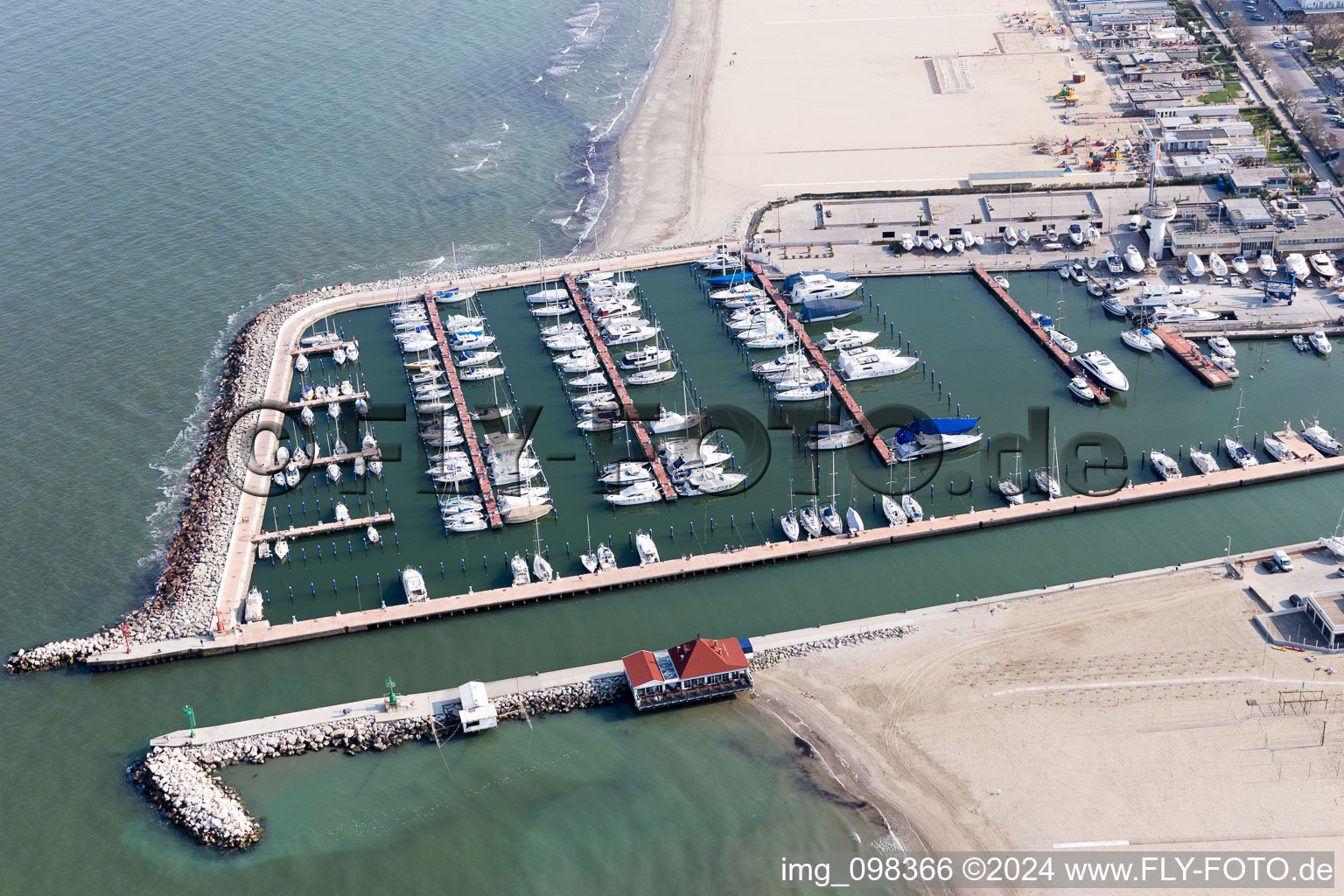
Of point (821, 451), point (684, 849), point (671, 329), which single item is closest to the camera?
point (684, 849)

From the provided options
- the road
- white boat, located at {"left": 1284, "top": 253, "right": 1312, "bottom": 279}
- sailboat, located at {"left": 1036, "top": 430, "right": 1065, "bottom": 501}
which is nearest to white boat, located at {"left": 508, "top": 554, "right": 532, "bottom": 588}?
sailboat, located at {"left": 1036, "top": 430, "right": 1065, "bottom": 501}

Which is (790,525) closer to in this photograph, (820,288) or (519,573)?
(519,573)

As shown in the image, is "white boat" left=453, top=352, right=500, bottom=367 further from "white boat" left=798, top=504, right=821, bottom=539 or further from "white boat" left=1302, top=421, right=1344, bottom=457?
"white boat" left=1302, top=421, right=1344, bottom=457

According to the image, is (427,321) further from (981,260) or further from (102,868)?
(102,868)

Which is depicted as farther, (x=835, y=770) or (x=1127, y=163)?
(x=1127, y=163)

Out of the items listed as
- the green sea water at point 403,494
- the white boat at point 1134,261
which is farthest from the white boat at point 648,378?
the white boat at point 1134,261

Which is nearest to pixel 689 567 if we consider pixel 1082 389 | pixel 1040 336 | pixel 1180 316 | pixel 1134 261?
pixel 1082 389

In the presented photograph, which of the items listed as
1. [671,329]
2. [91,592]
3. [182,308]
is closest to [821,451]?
[671,329]
